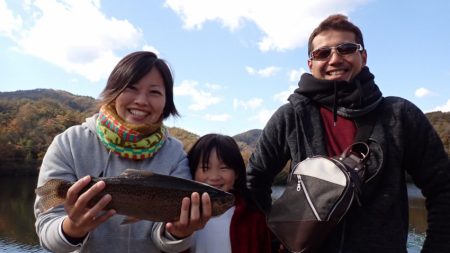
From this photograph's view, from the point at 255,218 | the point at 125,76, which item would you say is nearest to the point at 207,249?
the point at 255,218

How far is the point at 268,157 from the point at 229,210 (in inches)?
30.4

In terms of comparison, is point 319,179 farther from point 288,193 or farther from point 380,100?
point 380,100

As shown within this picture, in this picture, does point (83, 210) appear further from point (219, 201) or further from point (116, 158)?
point (219, 201)

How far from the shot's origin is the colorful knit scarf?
3041mm

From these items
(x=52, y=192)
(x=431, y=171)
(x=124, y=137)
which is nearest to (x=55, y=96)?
(x=124, y=137)

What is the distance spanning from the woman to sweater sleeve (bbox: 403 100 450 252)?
1.77m

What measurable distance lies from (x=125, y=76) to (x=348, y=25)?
2102 millimetres

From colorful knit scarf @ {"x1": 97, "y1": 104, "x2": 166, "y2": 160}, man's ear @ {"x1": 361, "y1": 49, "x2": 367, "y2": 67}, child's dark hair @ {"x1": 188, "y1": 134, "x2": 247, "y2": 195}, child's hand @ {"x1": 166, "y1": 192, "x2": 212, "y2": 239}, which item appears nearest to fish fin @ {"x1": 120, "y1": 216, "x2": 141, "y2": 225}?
child's hand @ {"x1": 166, "y1": 192, "x2": 212, "y2": 239}

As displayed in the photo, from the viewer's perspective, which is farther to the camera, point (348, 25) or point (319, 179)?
point (348, 25)

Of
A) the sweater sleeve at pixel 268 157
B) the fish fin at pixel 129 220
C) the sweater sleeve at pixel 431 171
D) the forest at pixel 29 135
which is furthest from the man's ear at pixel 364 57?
the forest at pixel 29 135

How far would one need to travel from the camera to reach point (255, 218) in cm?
388

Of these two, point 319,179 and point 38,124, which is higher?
point 38,124

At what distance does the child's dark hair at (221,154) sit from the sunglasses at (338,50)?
1.35m

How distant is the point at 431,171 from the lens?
3.02m
